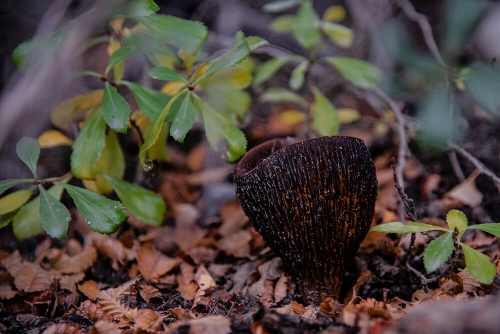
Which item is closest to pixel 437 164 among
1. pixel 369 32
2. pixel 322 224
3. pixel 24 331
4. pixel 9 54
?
pixel 369 32

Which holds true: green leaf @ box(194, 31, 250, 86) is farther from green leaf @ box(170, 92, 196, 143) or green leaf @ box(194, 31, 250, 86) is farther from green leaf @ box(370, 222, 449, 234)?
green leaf @ box(370, 222, 449, 234)

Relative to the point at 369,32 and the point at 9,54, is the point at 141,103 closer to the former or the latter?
the point at 9,54

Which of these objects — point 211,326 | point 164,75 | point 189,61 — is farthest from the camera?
point 189,61

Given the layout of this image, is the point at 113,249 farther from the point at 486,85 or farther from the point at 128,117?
the point at 486,85

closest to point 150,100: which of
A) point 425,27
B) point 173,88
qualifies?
point 173,88

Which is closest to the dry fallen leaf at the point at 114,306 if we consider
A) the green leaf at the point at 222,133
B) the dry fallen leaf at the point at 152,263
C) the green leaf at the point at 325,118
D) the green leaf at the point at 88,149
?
the dry fallen leaf at the point at 152,263

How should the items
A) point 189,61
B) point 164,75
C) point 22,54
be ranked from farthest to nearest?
point 189,61 < point 22,54 < point 164,75
